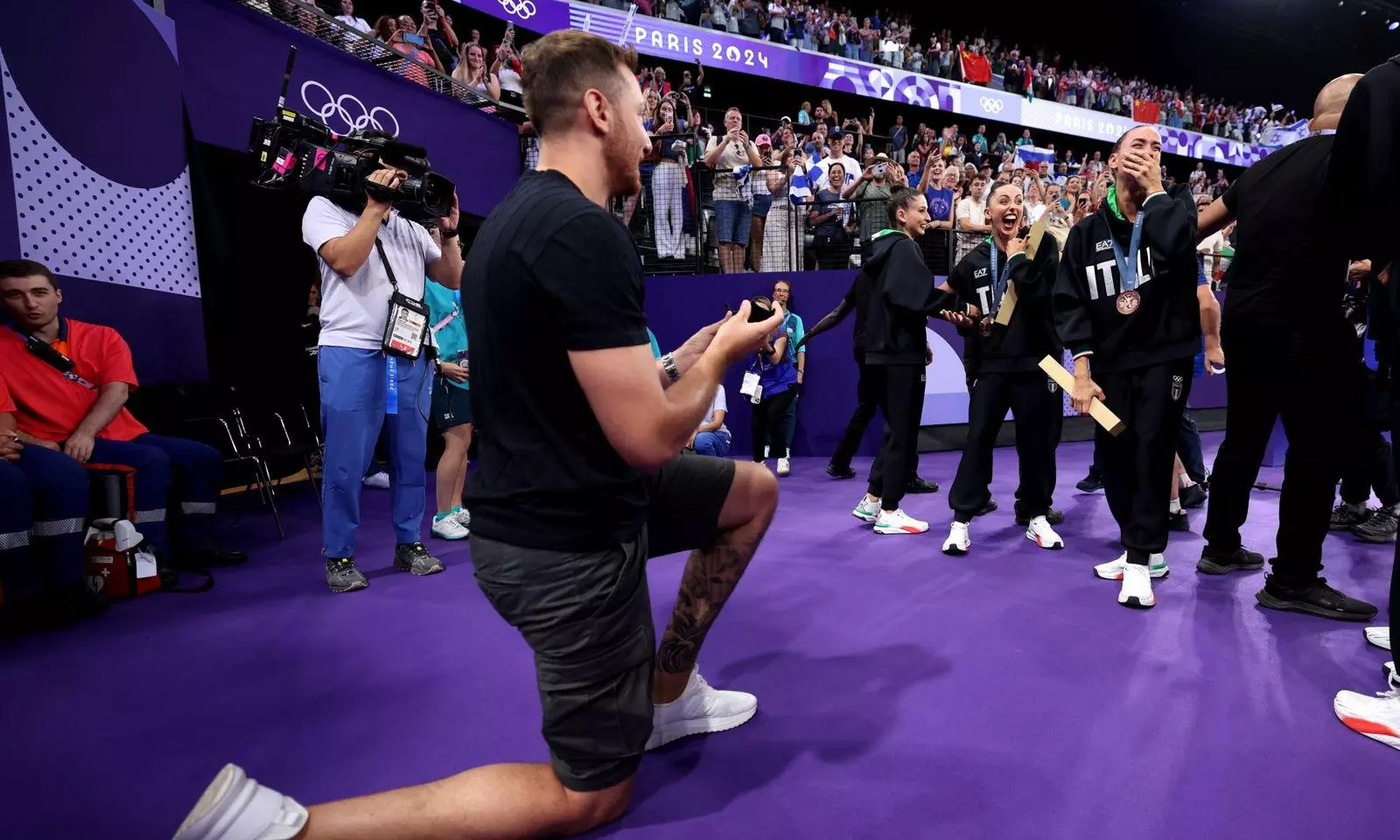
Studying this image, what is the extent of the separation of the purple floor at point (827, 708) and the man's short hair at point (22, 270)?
5.17ft

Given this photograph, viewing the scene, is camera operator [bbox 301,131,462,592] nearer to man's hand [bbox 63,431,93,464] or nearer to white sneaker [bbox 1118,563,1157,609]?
man's hand [bbox 63,431,93,464]

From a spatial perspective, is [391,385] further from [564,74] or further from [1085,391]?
[1085,391]

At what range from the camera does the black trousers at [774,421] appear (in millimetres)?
6656

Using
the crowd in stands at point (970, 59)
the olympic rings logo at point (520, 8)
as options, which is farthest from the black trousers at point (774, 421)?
the crowd in stands at point (970, 59)

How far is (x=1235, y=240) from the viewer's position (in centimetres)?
274

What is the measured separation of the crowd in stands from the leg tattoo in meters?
13.3

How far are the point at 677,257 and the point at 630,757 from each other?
6.60m

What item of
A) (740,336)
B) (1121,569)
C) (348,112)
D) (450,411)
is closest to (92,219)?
(348,112)

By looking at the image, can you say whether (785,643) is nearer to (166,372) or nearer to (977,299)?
(977,299)

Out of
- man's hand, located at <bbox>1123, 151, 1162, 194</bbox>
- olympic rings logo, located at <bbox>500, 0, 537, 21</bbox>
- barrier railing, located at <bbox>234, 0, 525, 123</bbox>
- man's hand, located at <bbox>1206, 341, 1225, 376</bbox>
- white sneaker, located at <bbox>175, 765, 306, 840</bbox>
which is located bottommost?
white sneaker, located at <bbox>175, 765, 306, 840</bbox>

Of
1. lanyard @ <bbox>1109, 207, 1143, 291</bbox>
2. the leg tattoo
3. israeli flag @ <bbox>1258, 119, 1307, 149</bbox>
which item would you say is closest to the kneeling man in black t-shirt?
the leg tattoo

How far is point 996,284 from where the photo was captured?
11.8 ft

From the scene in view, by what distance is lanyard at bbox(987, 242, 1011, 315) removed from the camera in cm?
352

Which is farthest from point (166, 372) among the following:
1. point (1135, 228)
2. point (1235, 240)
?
point (1235, 240)
